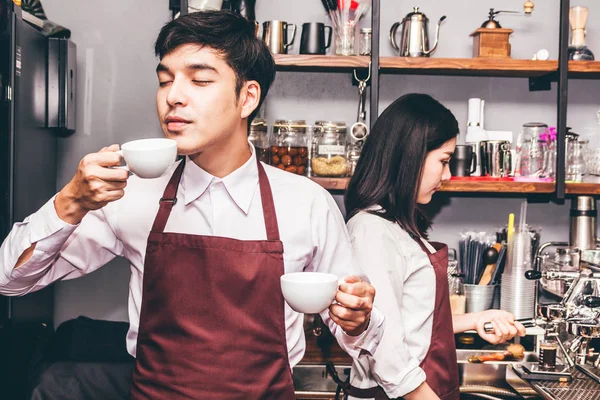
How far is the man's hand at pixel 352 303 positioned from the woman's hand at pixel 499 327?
0.78 metres

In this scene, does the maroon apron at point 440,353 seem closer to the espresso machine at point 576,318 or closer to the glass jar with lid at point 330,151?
the espresso machine at point 576,318

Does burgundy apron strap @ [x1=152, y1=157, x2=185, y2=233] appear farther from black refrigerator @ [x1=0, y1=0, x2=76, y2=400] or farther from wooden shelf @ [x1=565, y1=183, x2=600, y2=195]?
wooden shelf @ [x1=565, y1=183, x2=600, y2=195]

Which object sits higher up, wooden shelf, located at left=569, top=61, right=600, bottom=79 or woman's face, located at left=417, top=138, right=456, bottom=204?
wooden shelf, located at left=569, top=61, right=600, bottom=79

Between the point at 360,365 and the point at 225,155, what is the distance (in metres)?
0.71

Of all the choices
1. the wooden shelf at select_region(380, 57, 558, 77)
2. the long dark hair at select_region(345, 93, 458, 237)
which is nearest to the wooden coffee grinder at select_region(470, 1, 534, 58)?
the wooden shelf at select_region(380, 57, 558, 77)

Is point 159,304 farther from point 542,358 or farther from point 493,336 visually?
point 542,358

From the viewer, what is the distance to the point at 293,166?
8.64 ft

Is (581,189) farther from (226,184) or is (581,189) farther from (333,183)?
(226,184)

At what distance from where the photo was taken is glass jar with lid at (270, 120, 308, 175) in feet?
8.64

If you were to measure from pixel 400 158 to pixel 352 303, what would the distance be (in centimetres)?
74

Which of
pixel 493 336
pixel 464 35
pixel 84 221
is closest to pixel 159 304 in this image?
pixel 84 221

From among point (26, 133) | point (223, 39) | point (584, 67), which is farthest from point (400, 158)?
point (26, 133)

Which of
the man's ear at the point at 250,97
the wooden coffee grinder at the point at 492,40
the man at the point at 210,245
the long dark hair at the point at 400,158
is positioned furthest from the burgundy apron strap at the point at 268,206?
the wooden coffee grinder at the point at 492,40

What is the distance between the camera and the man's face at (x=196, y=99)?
1.41 m
